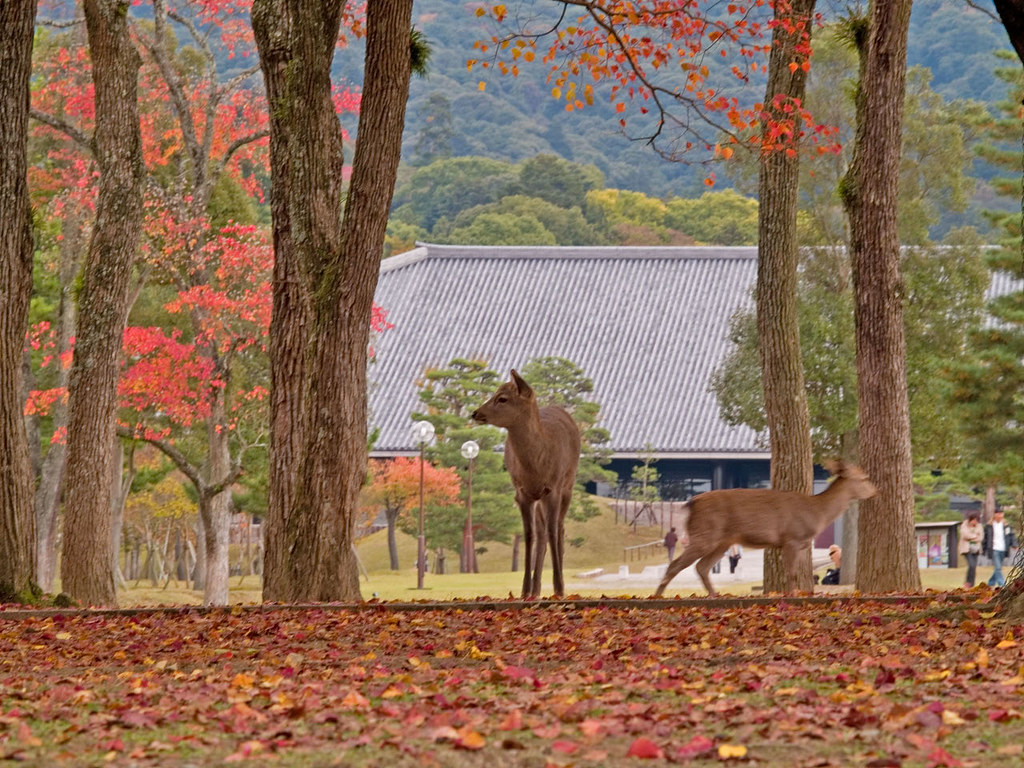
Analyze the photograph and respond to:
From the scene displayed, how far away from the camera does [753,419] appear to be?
77.6 feet

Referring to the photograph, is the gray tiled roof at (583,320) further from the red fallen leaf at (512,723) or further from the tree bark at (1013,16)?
the red fallen leaf at (512,723)

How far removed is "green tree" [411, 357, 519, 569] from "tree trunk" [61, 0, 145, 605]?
44.6 feet

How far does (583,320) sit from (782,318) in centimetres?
2473

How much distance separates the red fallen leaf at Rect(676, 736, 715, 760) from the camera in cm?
354

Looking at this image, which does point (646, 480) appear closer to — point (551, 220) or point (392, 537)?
point (392, 537)

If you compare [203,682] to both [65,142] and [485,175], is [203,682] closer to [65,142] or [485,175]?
[65,142]

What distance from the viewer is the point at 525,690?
4.69 meters

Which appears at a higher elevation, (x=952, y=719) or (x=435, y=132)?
(x=435, y=132)

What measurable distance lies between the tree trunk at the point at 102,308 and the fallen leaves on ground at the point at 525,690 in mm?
4117

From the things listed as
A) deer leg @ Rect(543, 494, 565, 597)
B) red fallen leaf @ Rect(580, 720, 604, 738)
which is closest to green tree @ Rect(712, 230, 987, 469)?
A: deer leg @ Rect(543, 494, 565, 597)

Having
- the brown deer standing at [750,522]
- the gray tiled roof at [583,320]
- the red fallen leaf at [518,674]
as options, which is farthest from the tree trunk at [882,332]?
the gray tiled roof at [583,320]

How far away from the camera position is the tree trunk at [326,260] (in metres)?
8.85

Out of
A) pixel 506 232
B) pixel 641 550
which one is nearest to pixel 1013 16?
pixel 641 550

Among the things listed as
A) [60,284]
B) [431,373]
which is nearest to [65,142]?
[60,284]
